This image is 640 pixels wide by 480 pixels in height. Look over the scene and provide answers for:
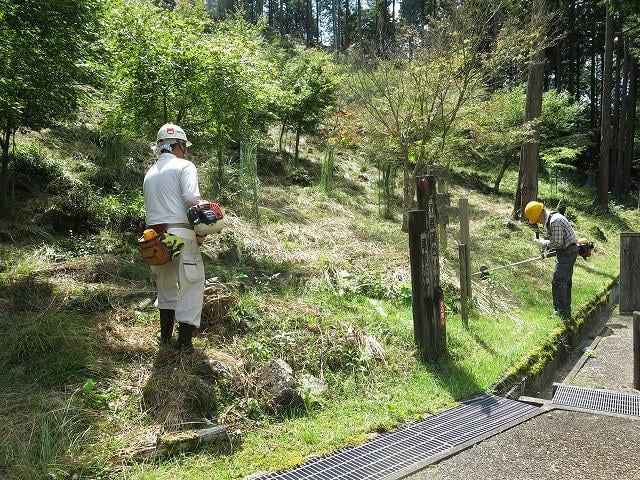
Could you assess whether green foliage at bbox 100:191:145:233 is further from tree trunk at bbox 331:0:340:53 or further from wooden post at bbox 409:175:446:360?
tree trunk at bbox 331:0:340:53

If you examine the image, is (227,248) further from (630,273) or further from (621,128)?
(621,128)

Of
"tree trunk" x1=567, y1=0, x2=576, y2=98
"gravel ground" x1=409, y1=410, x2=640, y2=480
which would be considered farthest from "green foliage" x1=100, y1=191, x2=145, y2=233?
"tree trunk" x1=567, y1=0, x2=576, y2=98

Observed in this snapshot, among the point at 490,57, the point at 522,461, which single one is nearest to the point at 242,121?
the point at 490,57

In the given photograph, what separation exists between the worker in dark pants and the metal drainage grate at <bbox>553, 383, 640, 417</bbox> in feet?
8.34

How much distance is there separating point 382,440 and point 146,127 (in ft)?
20.8

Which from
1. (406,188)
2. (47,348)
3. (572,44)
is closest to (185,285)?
(47,348)

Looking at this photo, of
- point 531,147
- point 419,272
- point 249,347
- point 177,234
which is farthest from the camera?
point 531,147

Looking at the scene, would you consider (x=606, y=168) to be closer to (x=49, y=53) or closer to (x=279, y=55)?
(x=279, y=55)

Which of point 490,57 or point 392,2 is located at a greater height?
point 392,2

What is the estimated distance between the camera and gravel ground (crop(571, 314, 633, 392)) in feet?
→ 18.7

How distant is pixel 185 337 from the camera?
4.14 m

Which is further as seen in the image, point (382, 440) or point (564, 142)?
point (564, 142)

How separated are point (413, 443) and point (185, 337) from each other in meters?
1.94

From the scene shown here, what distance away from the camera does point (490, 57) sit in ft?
36.6
